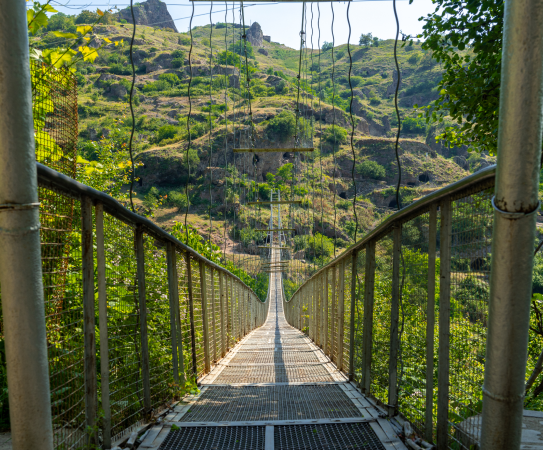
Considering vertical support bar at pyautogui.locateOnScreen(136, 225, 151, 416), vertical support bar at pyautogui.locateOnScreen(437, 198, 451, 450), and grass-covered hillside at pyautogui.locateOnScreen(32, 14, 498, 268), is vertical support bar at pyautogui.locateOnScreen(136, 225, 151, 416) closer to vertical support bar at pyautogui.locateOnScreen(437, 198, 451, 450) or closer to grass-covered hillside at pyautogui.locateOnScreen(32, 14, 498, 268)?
vertical support bar at pyautogui.locateOnScreen(437, 198, 451, 450)

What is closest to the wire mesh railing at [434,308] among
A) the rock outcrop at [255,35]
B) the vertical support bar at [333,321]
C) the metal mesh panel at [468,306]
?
the metal mesh panel at [468,306]

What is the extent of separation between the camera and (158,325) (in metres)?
2.51

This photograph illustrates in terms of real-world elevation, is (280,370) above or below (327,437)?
below

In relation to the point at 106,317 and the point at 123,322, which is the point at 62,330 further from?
the point at 123,322

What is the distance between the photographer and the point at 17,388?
25.8 inches

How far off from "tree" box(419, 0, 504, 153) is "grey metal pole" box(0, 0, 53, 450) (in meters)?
3.38

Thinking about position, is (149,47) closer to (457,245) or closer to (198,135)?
(198,135)

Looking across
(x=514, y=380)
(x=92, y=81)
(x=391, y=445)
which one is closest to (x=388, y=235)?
(x=391, y=445)

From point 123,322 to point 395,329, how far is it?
1.20m

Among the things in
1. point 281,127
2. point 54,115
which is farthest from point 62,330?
point 281,127

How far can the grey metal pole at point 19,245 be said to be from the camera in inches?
25.0

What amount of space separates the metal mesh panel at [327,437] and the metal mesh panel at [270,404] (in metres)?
0.17

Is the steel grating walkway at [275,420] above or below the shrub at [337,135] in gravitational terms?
below

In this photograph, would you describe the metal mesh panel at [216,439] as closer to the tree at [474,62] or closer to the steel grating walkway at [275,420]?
the steel grating walkway at [275,420]
